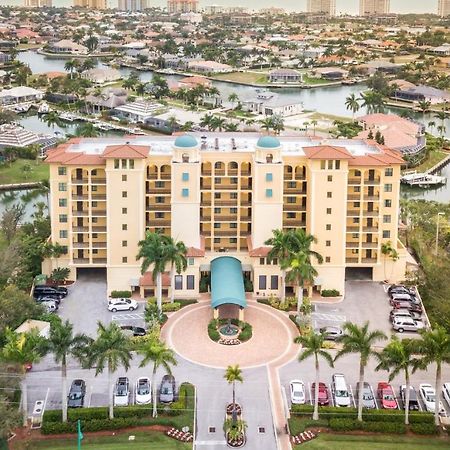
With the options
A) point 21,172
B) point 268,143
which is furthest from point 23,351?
point 21,172

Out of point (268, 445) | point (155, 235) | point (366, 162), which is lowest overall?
point (268, 445)

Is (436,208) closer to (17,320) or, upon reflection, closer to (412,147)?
(412,147)

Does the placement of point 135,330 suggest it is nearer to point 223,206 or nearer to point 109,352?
point 109,352

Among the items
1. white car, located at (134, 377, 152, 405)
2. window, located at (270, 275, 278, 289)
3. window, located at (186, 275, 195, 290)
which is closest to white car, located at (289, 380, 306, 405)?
white car, located at (134, 377, 152, 405)

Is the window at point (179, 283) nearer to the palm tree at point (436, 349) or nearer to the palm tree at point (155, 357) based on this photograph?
the palm tree at point (155, 357)

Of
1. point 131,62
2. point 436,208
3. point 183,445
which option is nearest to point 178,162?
point 183,445

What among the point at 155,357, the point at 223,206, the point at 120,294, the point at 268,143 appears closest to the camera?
the point at 155,357
